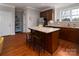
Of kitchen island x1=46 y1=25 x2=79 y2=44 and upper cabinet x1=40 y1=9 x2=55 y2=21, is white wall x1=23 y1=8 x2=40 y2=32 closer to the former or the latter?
upper cabinet x1=40 y1=9 x2=55 y2=21

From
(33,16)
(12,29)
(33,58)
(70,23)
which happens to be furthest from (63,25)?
(12,29)

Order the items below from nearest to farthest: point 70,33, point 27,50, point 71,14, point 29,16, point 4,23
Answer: point 27,50 < point 29,16 < point 71,14 < point 70,33 < point 4,23

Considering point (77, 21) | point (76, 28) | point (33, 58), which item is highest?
point (77, 21)

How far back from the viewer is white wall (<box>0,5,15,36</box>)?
3.51m

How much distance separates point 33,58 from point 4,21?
256 cm

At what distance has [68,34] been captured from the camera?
10.9ft

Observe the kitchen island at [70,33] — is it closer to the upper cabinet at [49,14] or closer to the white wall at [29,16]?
the upper cabinet at [49,14]

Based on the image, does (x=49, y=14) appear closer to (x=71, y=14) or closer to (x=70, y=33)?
(x=71, y=14)

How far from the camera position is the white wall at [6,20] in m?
3.51

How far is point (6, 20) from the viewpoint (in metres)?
3.88

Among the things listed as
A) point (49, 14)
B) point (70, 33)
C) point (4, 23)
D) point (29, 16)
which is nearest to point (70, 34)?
point (70, 33)

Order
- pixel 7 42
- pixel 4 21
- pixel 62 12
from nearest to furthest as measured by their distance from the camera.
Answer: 1. pixel 62 12
2. pixel 7 42
3. pixel 4 21

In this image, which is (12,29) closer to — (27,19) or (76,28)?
(27,19)

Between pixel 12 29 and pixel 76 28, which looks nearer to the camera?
pixel 76 28
